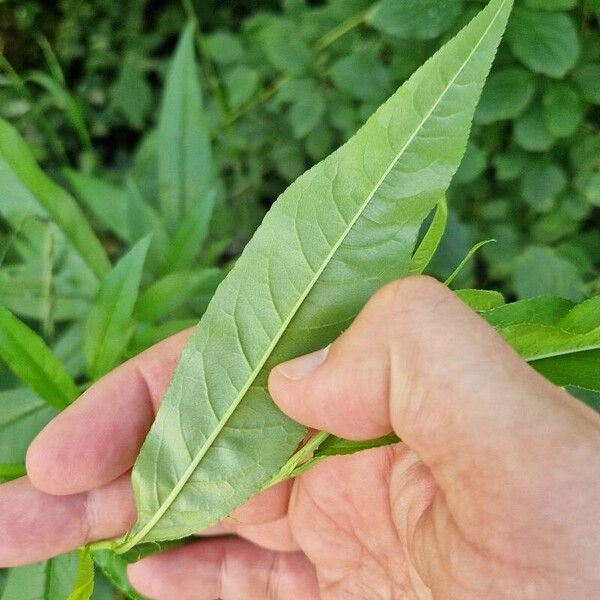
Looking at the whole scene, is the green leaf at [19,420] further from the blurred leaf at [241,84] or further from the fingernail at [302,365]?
the blurred leaf at [241,84]

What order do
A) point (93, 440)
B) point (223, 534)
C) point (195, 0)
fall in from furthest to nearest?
point (195, 0), point (223, 534), point (93, 440)

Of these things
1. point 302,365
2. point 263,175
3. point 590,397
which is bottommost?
point 590,397

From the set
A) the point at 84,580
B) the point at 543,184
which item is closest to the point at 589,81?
the point at 543,184

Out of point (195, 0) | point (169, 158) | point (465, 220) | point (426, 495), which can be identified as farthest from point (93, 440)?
point (195, 0)

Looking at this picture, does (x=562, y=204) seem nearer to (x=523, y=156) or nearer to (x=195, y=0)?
(x=523, y=156)

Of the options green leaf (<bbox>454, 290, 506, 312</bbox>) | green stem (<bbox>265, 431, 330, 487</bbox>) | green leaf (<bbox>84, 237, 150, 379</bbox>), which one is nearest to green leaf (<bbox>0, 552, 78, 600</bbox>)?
green leaf (<bbox>84, 237, 150, 379</bbox>)

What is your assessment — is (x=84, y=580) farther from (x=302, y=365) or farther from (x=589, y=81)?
(x=589, y=81)

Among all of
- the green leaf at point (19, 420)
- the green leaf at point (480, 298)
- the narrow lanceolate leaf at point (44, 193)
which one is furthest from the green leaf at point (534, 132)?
the green leaf at point (19, 420)
